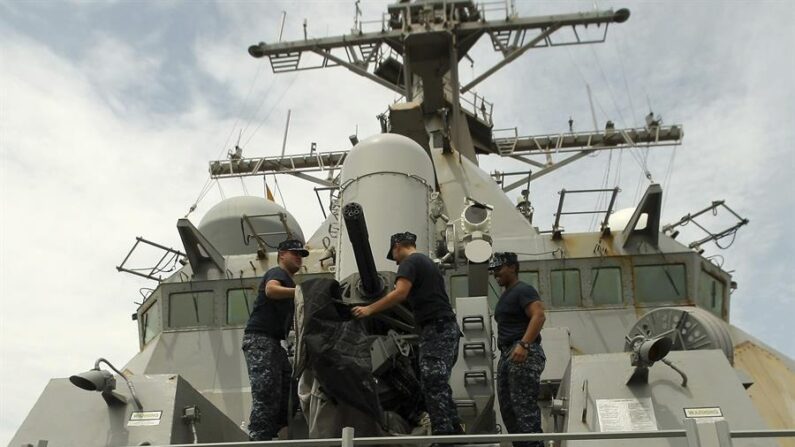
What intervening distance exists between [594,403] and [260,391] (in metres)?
1.89

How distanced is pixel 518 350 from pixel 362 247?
46.5 inches

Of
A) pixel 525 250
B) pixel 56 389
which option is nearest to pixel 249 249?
pixel 525 250

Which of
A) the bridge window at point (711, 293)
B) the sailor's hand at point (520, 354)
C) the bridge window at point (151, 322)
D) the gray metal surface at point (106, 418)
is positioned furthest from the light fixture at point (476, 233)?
the bridge window at point (151, 322)

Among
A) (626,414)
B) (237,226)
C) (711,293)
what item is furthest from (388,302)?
(237,226)

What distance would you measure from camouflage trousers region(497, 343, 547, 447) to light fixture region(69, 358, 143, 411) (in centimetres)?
214

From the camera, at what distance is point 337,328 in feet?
14.8

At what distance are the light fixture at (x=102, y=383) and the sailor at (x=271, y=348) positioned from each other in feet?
2.18

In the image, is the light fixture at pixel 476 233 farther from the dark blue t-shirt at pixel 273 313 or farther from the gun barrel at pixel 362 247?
the dark blue t-shirt at pixel 273 313

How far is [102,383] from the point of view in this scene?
4.84 meters

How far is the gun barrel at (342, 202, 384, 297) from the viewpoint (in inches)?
181

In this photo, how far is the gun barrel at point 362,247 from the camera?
181 inches

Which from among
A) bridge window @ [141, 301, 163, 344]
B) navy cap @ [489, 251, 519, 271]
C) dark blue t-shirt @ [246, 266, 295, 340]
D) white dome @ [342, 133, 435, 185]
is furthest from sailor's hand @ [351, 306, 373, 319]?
bridge window @ [141, 301, 163, 344]

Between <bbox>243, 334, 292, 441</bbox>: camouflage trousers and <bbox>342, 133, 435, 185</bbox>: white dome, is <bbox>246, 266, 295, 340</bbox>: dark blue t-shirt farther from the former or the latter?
<bbox>342, 133, 435, 185</bbox>: white dome

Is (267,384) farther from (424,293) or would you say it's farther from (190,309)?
(190,309)
